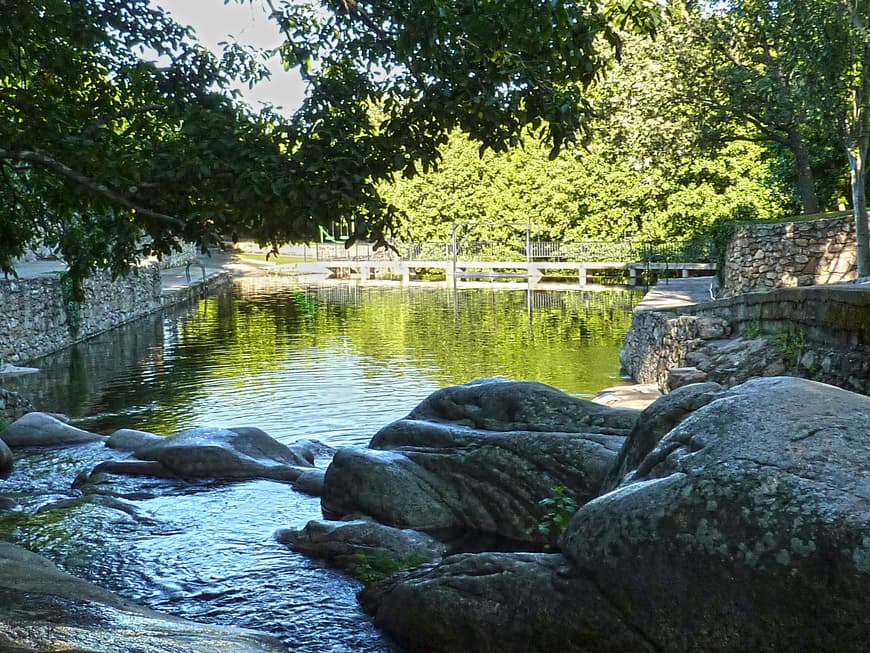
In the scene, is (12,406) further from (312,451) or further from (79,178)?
(79,178)

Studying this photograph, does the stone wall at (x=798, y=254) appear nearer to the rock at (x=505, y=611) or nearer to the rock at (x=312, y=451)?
the rock at (x=312, y=451)

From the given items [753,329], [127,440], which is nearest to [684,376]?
[753,329]

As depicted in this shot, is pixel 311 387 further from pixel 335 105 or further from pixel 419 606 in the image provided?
pixel 419 606

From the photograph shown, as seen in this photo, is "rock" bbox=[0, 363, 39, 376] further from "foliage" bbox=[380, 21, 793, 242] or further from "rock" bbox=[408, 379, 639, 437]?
"rock" bbox=[408, 379, 639, 437]

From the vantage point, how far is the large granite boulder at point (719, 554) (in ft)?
12.4

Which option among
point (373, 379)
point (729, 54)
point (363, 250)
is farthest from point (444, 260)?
point (373, 379)

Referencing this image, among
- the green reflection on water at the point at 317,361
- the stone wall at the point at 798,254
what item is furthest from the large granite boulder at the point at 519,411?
the stone wall at the point at 798,254

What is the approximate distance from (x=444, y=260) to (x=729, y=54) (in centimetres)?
2844

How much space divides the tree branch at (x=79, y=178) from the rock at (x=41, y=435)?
629 centimetres

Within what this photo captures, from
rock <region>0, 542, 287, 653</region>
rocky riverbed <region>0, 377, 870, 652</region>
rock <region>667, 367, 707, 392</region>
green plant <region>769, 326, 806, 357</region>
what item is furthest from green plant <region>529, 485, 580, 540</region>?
rock <region>667, 367, 707, 392</region>

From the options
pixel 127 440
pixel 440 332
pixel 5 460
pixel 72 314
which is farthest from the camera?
pixel 440 332

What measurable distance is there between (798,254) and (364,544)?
17.5 metres

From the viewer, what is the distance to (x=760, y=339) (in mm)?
12016

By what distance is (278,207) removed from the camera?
21.3ft
